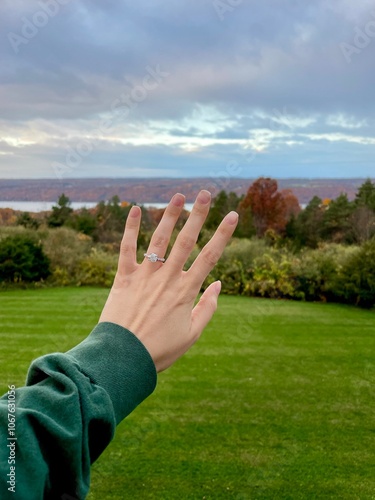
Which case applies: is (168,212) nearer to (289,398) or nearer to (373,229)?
(289,398)

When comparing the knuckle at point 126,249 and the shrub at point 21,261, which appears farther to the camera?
the shrub at point 21,261

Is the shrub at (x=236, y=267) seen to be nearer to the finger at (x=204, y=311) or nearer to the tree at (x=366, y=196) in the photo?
the finger at (x=204, y=311)

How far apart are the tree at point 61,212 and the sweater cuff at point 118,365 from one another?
78.1 ft

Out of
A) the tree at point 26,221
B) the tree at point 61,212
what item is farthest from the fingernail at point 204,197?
the tree at point 61,212

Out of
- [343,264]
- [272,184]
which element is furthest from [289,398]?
[272,184]

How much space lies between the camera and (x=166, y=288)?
0.87m

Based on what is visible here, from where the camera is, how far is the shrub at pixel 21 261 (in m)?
16.9

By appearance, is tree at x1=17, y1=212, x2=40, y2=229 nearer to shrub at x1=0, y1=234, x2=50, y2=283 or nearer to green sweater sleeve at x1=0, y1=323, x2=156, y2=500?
shrub at x1=0, y1=234, x2=50, y2=283

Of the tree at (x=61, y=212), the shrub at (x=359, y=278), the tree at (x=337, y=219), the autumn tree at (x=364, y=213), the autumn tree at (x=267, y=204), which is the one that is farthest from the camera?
the autumn tree at (x=267, y=204)

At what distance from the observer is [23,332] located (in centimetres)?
1013

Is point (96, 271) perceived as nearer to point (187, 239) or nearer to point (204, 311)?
point (204, 311)

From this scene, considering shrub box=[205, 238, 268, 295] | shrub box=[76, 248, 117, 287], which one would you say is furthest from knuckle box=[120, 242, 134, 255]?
shrub box=[76, 248, 117, 287]

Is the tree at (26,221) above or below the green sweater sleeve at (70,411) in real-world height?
below

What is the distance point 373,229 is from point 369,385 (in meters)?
19.2
